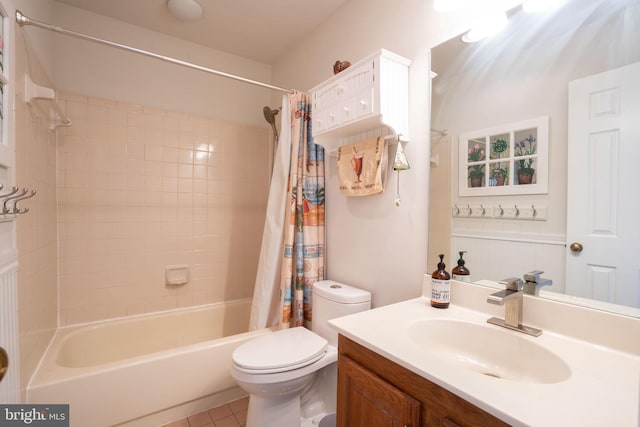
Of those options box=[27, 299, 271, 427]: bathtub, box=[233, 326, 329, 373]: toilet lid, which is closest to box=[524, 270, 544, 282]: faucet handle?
box=[233, 326, 329, 373]: toilet lid

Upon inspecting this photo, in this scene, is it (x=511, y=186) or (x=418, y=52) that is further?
(x=418, y=52)

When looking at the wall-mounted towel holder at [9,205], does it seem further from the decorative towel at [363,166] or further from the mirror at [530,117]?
the mirror at [530,117]

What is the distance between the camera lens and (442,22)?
1.31 meters

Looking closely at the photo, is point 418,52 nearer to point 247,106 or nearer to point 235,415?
point 247,106

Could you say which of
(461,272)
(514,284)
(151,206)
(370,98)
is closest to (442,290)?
(461,272)

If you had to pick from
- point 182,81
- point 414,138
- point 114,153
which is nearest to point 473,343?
point 414,138

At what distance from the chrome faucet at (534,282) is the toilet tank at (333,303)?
2.43 feet

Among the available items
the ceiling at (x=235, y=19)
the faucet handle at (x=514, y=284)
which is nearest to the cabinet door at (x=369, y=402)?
the faucet handle at (x=514, y=284)

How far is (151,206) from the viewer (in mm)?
2240

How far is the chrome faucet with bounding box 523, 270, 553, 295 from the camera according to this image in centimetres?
99

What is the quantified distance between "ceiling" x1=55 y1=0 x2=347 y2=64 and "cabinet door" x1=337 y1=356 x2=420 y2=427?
207 cm

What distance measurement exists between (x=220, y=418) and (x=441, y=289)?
147 cm

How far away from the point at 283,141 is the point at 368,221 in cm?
78

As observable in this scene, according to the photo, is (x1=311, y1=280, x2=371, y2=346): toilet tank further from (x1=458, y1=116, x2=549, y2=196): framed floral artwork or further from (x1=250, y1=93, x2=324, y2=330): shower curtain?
(x1=458, y1=116, x2=549, y2=196): framed floral artwork
